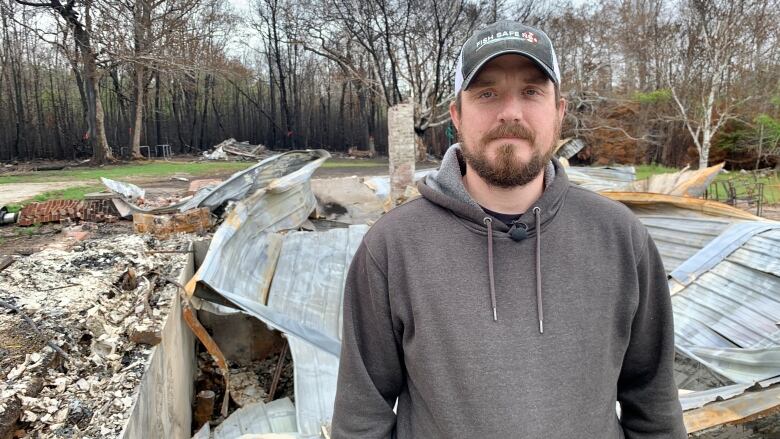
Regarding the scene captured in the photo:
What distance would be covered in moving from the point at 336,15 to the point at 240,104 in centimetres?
1050

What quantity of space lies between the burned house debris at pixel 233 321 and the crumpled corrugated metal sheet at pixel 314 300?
13mm

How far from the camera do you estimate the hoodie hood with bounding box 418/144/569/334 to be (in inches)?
50.9

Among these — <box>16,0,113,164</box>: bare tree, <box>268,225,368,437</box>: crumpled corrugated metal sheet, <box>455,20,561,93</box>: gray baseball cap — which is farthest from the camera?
<box>16,0,113,164</box>: bare tree

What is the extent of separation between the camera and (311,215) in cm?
882

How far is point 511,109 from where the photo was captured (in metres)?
1.38

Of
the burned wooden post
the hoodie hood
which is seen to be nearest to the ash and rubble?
the hoodie hood

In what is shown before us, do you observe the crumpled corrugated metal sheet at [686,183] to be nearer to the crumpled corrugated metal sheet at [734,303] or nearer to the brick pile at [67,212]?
the crumpled corrugated metal sheet at [734,303]

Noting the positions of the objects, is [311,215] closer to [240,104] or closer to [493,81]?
[493,81]

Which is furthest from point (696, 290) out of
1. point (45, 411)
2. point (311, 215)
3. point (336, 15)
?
point (336, 15)

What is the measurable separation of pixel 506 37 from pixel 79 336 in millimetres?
3128

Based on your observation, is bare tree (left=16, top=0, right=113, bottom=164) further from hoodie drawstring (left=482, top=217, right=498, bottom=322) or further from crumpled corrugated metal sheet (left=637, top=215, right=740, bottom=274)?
hoodie drawstring (left=482, top=217, right=498, bottom=322)

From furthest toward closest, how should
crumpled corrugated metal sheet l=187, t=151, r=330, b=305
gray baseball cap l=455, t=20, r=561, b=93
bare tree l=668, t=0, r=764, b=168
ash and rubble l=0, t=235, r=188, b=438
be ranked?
bare tree l=668, t=0, r=764, b=168 → crumpled corrugated metal sheet l=187, t=151, r=330, b=305 → ash and rubble l=0, t=235, r=188, b=438 → gray baseball cap l=455, t=20, r=561, b=93

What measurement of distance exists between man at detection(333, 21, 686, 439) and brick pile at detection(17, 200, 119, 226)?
7.14m

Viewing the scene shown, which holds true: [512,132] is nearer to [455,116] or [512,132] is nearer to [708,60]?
[455,116]
